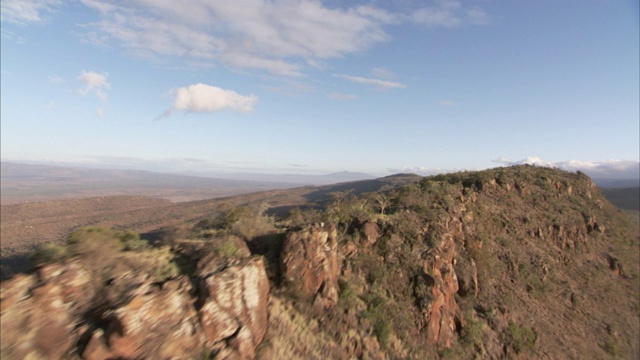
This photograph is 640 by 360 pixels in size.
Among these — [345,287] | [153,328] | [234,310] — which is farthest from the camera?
[345,287]

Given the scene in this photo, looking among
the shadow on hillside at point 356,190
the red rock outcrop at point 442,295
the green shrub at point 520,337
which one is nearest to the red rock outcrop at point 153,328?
the red rock outcrop at point 442,295

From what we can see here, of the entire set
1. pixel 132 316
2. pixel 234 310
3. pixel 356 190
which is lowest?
pixel 356 190

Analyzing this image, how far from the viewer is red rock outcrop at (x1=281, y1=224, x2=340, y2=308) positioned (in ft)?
40.3

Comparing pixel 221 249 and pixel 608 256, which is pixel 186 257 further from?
pixel 608 256

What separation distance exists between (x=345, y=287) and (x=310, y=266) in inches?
79.5

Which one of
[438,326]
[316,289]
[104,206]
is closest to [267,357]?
[316,289]

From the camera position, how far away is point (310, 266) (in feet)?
41.4

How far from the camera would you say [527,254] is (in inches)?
890

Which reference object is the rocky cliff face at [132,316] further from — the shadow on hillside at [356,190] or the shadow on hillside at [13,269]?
the shadow on hillside at [356,190]

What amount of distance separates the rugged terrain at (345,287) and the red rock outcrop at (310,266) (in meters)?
0.05

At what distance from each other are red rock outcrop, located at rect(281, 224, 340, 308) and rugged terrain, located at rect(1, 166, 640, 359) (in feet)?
0.17

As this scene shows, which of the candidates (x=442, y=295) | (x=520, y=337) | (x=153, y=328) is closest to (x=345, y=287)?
(x=442, y=295)

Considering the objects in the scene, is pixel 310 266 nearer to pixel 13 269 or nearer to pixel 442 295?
pixel 442 295

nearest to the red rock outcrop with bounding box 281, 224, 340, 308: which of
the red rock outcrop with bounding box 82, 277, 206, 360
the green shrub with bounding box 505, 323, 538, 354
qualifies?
the red rock outcrop with bounding box 82, 277, 206, 360
